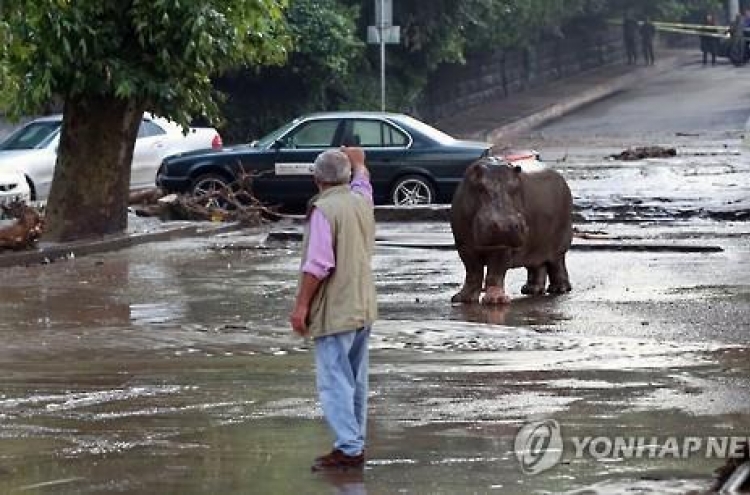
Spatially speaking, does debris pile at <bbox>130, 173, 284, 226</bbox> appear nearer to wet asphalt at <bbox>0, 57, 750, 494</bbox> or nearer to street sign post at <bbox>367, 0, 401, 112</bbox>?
wet asphalt at <bbox>0, 57, 750, 494</bbox>

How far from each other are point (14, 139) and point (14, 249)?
27.7 ft

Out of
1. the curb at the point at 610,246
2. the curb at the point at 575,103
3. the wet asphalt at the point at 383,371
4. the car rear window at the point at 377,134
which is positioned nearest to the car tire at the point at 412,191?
the car rear window at the point at 377,134

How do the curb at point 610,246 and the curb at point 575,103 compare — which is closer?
the curb at point 610,246

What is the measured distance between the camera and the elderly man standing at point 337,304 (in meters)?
9.02

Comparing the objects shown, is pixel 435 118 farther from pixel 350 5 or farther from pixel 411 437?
pixel 411 437

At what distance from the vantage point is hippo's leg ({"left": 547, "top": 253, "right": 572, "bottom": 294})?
54.7 feet

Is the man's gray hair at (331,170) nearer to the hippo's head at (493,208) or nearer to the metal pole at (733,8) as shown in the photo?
the hippo's head at (493,208)

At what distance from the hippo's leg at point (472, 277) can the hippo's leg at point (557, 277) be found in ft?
3.44

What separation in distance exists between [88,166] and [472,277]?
7589 mm

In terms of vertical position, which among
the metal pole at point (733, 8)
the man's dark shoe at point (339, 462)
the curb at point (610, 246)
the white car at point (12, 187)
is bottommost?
the curb at point (610, 246)

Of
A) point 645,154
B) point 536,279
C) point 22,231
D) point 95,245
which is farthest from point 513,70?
point 536,279

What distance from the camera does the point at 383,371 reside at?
1206 cm

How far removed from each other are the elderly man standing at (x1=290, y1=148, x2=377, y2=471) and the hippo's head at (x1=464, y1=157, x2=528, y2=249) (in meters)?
6.27

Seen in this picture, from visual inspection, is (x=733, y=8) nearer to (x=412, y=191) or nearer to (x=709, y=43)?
(x=709, y=43)
